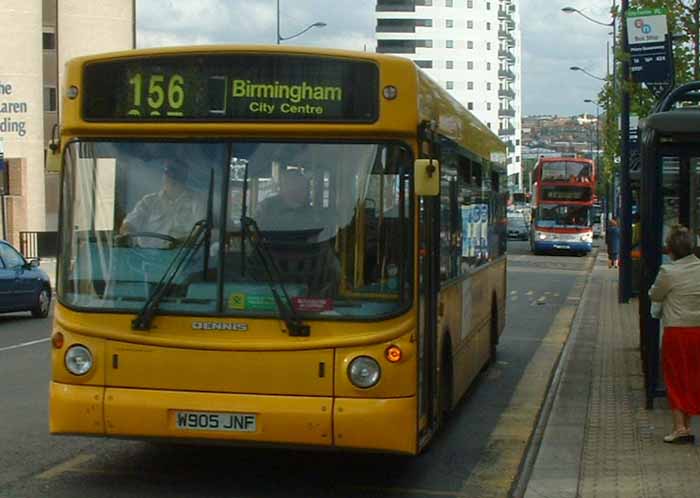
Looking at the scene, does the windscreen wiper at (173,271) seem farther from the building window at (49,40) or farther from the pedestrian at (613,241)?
the building window at (49,40)

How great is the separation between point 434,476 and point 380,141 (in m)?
2.54

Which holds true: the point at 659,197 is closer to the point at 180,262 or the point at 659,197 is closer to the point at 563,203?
the point at 180,262

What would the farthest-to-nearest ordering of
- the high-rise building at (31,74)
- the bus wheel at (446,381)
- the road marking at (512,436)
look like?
the high-rise building at (31,74), the bus wheel at (446,381), the road marking at (512,436)

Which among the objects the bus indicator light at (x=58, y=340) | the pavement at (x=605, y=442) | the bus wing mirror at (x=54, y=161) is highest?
the bus wing mirror at (x=54, y=161)

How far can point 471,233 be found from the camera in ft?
38.2

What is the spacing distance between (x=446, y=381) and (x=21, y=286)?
1363cm

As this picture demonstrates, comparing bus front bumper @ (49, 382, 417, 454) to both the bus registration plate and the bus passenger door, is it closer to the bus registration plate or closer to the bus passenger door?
the bus registration plate

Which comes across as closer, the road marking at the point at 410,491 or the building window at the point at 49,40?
the road marking at the point at 410,491

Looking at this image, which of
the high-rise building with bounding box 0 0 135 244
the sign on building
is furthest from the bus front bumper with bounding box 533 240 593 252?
the sign on building

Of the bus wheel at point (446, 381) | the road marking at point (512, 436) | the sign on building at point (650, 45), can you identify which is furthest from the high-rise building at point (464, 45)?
the bus wheel at point (446, 381)

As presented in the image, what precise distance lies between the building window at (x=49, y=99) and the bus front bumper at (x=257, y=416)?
51180 millimetres

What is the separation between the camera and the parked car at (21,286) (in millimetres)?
21188

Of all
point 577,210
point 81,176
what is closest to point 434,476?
point 81,176

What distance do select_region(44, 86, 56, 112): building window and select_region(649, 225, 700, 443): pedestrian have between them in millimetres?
50489
